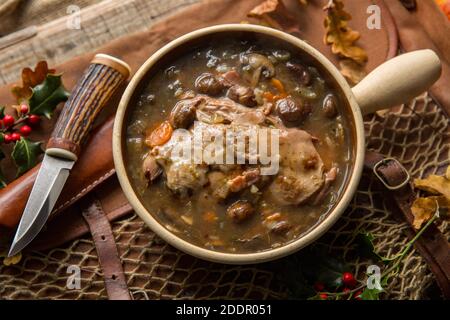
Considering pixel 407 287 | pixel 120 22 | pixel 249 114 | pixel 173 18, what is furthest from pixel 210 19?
pixel 407 287

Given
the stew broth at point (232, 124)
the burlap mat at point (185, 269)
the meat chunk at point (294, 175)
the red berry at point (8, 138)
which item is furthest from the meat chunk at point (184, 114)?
the red berry at point (8, 138)

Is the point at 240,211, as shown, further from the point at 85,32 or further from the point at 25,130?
the point at 85,32

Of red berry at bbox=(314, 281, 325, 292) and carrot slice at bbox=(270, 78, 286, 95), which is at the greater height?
carrot slice at bbox=(270, 78, 286, 95)

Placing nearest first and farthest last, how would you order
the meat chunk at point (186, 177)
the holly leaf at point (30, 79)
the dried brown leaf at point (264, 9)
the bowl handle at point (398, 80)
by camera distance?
the meat chunk at point (186, 177) → the bowl handle at point (398, 80) → the holly leaf at point (30, 79) → the dried brown leaf at point (264, 9)

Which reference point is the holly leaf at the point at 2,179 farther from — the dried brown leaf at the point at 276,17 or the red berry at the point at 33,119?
the dried brown leaf at the point at 276,17

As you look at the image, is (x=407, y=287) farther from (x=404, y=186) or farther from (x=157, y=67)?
(x=157, y=67)

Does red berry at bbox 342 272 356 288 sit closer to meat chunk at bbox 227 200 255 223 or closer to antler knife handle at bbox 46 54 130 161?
meat chunk at bbox 227 200 255 223

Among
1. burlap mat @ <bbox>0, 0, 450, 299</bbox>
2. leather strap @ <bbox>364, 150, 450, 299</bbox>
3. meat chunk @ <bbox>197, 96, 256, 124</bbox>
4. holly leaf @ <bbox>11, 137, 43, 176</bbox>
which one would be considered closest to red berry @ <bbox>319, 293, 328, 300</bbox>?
burlap mat @ <bbox>0, 0, 450, 299</bbox>
